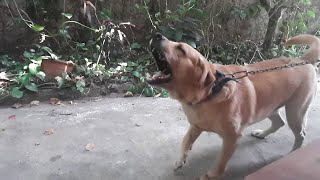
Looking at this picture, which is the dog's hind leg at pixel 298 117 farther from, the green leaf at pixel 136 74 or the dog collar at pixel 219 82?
the green leaf at pixel 136 74

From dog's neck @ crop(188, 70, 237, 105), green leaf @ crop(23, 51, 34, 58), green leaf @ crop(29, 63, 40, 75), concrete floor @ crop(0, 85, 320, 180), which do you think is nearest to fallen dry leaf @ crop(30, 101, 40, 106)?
concrete floor @ crop(0, 85, 320, 180)

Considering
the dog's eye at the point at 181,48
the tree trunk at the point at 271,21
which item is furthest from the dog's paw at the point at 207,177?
the tree trunk at the point at 271,21

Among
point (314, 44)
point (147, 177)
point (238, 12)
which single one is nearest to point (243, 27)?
point (238, 12)

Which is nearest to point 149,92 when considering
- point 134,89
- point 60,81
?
point 134,89

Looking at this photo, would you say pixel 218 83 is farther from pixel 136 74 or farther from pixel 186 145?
pixel 136 74

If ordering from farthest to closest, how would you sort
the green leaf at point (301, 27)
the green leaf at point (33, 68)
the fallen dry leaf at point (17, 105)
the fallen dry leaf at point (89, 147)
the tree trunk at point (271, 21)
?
the green leaf at point (301, 27) < the tree trunk at point (271, 21) < the green leaf at point (33, 68) < the fallen dry leaf at point (17, 105) < the fallen dry leaf at point (89, 147)

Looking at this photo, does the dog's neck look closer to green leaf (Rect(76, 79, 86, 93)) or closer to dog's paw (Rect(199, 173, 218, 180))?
dog's paw (Rect(199, 173, 218, 180))

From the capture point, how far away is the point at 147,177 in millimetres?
2752

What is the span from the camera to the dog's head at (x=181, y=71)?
7.49 feet

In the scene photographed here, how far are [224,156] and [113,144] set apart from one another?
1.07 metres

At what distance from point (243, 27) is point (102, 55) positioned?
7.94 ft

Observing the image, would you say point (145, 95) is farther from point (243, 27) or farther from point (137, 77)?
point (243, 27)

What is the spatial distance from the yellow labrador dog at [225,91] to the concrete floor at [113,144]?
26 centimetres

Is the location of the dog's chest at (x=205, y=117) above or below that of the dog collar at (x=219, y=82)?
below
